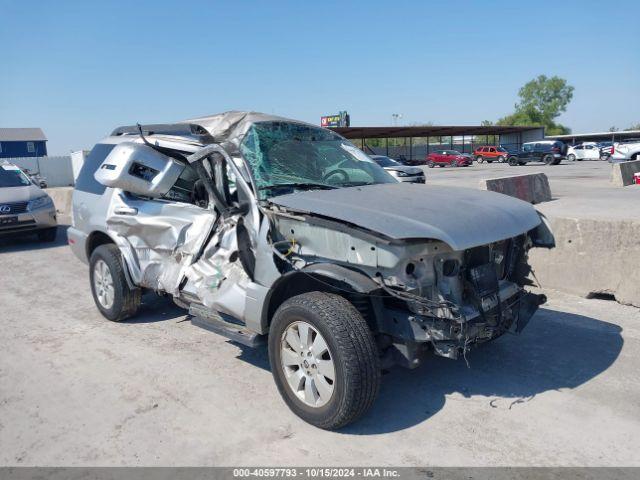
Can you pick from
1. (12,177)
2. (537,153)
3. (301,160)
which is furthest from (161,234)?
(537,153)

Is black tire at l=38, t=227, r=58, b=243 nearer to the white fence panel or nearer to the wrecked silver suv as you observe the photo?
the wrecked silver suv

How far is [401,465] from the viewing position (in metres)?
3.10

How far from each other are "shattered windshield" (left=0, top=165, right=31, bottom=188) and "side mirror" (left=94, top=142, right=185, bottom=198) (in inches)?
286

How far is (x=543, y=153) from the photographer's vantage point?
43281 mm

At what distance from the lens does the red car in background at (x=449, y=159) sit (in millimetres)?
48062

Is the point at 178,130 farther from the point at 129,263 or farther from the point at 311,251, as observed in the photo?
the point at 311,251

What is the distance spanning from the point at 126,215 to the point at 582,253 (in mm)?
5134

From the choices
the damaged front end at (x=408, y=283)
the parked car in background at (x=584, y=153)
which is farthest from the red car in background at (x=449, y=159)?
the damaged front end at (x=408, y=283)

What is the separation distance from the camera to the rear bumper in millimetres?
10414

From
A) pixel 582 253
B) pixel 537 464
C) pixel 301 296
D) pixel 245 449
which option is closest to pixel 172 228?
pixel 301 296

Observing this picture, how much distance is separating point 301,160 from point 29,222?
8.30 m

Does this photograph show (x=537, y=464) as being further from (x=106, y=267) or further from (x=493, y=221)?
(x=106, y=267)

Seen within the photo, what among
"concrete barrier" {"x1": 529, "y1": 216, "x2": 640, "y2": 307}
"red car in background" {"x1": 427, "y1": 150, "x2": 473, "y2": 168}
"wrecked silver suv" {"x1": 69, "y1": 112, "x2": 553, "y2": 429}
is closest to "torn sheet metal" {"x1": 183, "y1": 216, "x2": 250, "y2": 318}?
"wrecked silver suv" {"x1": 69, "y1": 112, "x2": 553, "y2": 429}

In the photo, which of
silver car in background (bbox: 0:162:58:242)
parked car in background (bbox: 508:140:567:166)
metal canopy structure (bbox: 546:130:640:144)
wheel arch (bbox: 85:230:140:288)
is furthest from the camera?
metal canopy structure (bbox: 546:130:640:144)
